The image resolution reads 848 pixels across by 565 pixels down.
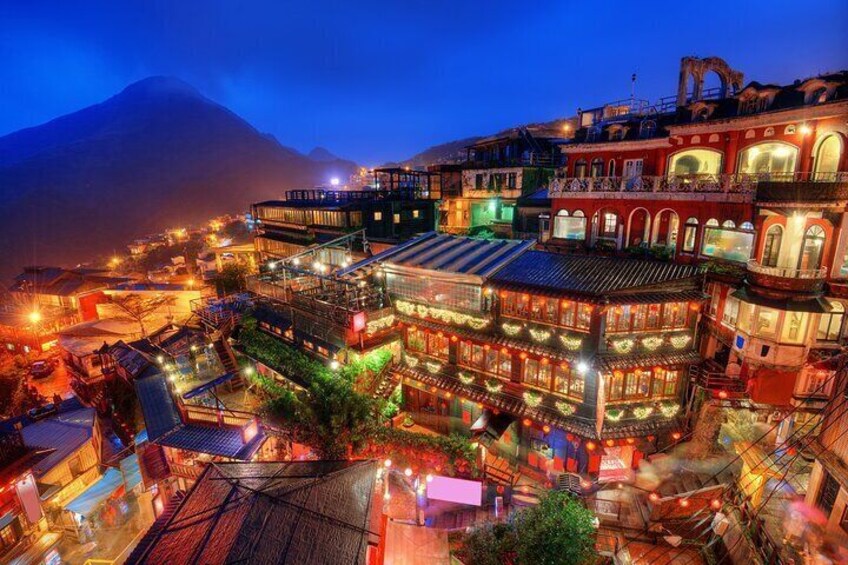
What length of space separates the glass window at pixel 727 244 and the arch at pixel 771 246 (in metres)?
1.18

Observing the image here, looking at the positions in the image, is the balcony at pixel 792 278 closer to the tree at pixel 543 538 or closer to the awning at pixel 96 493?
the tree at pixel 543 538

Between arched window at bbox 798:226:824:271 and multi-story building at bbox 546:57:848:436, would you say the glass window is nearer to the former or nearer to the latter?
multi-story building at bbox 546:57:848:436

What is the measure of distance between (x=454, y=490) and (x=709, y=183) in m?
21.1

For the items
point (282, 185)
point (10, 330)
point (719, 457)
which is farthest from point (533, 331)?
point (282, 185)

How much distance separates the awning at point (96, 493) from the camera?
20.9 metres

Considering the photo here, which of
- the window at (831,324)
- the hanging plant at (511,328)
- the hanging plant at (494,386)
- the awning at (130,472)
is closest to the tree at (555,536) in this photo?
the hanging plant at (494,386)

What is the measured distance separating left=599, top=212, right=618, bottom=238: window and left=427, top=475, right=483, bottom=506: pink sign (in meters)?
18.4

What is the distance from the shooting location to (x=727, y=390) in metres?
19.1

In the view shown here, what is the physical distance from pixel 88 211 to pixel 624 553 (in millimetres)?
172714

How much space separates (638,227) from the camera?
2466 centimetres

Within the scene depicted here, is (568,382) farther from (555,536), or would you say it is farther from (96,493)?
(96,493)

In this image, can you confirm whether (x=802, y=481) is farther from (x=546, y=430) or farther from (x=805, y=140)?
(x=805, y=140)

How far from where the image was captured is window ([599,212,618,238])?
84.5ft

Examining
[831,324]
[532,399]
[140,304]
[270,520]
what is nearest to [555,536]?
[532,399]
